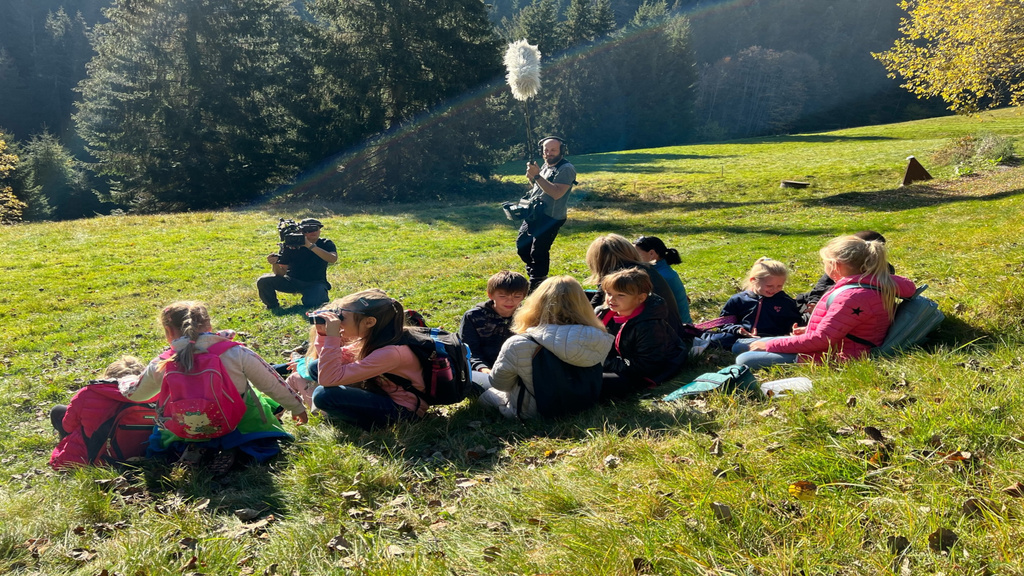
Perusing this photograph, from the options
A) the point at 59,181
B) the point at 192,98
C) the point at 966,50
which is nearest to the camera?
the point at 966,50

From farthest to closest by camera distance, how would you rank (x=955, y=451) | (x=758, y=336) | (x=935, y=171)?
(x=935, y=171) → (x=758, y=336) → (x=955, y=451)

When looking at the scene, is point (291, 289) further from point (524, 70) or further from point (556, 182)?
point (524, 70)

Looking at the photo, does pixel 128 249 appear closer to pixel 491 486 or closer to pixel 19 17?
pixel 491 486

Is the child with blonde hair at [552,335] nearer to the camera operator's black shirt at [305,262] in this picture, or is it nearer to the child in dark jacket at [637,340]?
the child in dark jacket at [637,340]

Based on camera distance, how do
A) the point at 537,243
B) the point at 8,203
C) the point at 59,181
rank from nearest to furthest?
the point at 537,243 → the point at 8,203 → the point at 59,181

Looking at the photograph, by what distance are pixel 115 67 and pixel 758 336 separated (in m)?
34.3

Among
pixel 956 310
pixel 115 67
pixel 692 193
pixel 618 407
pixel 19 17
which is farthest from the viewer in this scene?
pixel 19 17

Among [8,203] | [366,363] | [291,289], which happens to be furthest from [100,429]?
[8,203]

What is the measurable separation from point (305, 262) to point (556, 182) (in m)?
4.69

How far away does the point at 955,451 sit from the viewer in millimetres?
2924

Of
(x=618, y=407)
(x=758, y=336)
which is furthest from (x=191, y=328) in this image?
(x=758, y=336)

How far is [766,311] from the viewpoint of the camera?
6.41 meters

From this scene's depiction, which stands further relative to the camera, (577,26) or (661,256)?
(577,26)

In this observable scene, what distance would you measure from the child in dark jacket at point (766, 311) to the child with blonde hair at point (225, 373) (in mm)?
4293
